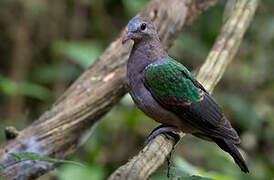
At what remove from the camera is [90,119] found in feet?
12.9

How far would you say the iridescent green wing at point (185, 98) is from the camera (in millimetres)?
3213

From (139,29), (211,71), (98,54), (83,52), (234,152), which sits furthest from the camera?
(98,54)

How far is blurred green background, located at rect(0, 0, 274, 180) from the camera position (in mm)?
5789

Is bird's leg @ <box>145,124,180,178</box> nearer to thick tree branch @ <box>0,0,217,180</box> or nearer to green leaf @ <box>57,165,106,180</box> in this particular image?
thick tree branch @ <box>0,0,217,180</box>

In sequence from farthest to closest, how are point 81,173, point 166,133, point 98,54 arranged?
point 98,54 < point 81,173 < point 166,133

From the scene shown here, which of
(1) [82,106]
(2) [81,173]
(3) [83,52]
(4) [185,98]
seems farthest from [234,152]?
(3) [83,52]

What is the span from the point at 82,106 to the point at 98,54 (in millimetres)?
2442

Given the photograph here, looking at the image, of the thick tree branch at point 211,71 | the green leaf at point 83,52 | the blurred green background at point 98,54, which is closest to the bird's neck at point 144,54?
the thick tree branch at point 211,71

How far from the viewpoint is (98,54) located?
6.23m

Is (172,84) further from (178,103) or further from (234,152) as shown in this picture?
(234,152)

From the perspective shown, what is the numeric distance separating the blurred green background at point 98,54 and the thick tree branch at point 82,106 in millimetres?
1401

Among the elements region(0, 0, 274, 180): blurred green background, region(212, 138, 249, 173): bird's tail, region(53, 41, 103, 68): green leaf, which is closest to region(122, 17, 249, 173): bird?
region(212, 138, 249, 173): bird's tail

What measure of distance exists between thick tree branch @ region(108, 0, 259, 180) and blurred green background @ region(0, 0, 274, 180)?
1.85 metres

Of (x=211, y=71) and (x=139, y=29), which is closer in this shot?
(x=139, y=29)
